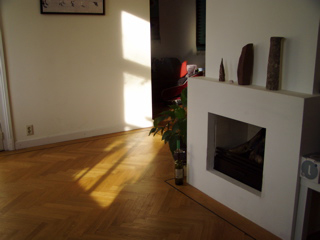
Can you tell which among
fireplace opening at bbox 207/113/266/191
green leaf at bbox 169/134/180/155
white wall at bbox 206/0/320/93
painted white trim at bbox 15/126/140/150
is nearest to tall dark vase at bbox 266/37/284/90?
white wall at bbox 206/0/320/93

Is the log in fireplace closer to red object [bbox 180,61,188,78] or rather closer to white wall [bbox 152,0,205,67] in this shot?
red object [bbox 180,61,188,78]

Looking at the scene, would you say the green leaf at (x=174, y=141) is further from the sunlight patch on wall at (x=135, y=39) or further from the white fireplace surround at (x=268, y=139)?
the sunlight patch on wall at (x=135, y=39)

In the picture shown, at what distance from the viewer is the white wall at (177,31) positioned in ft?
23.4

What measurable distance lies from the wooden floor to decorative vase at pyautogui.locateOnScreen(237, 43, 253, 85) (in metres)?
1.02

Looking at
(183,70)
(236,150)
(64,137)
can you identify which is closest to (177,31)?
(183,70)

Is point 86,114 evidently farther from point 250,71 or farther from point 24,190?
point 250,71

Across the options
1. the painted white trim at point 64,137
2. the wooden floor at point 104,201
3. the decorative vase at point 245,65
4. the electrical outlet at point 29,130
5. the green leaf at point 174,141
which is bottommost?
the wooden floor at point 104,201

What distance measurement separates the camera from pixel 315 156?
7.32 ft

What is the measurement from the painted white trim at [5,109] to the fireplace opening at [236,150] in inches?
96.3

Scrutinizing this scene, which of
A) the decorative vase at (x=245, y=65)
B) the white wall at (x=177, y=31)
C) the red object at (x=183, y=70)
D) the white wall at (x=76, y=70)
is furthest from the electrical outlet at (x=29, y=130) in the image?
the white wall at (x=177, y=31)

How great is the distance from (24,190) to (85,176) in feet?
1.86

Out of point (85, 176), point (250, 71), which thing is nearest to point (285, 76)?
point (250, 71)

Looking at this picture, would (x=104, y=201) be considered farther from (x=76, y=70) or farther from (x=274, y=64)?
(x=76, y=70)

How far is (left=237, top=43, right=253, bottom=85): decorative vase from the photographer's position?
2604 millimetres
